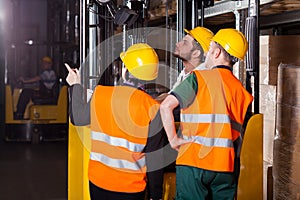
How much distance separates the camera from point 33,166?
848 cm

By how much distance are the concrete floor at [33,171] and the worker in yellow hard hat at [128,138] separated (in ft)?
10.6

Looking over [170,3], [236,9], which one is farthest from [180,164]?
[170,3]

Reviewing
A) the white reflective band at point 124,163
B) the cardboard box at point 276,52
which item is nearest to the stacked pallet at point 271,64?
the cardboard box at point 276,52

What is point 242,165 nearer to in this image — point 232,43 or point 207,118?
point 207,118

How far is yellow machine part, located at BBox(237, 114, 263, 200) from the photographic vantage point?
3.95m

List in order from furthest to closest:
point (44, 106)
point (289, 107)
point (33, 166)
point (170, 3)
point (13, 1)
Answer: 1. point (13, 1)
2. point (44, 106)
3. point (33, 166)
4. point (170, 3)
5. point (289, 107)

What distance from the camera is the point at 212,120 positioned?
3.44 metres

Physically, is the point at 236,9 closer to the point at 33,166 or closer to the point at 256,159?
the point at 256,159

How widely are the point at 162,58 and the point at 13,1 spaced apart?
21.5 ft

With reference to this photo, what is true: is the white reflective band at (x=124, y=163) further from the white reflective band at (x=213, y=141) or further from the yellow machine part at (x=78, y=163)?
the yellow machine part at (x=78, y=163)

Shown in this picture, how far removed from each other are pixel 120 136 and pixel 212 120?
1.82ft

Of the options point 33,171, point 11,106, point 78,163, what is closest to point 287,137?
point 78,163

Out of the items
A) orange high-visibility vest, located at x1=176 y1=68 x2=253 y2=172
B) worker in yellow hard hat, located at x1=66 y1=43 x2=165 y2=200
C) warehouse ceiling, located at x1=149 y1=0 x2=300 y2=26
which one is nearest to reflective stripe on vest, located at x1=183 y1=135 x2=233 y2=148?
orange high-visibility vest, located at x1=176 y1=68 x2=253 y2=172

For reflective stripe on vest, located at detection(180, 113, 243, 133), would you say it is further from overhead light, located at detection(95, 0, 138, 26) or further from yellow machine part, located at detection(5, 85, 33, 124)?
yellow machine part, located at detection(5, 85, 33, 124)
